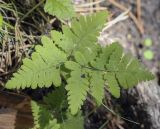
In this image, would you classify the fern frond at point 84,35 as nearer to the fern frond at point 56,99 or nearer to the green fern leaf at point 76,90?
the green fern leaf at point 76,90

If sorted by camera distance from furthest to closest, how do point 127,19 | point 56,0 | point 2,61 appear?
point 127,19
point 2,61
point 56,0

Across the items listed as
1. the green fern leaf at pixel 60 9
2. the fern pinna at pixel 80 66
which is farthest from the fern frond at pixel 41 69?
the green fern leaf at pixel 60 9

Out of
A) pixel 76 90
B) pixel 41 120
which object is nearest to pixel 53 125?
pixel 41 120

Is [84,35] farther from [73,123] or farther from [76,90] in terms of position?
[73,123]

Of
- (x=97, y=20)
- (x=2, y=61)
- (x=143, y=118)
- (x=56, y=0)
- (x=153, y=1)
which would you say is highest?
(x=153, y=1)

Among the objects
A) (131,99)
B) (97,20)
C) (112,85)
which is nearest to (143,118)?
(131,99)

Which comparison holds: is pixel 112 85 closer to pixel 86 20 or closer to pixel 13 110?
pixel 86 20
